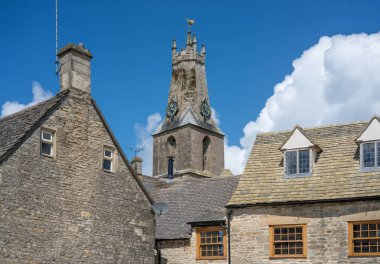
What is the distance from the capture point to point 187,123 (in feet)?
276

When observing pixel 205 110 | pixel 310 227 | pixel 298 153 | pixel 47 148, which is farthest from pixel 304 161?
pixel 205 110

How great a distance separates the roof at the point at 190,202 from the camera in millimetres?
33000

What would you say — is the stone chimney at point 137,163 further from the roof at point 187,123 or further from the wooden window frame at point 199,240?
the roof at point 187,123

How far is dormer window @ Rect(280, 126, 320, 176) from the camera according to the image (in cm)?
3030

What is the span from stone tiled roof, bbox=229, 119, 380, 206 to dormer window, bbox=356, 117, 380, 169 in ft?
1.18

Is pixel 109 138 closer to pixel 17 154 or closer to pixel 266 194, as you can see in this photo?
pixel 17 154

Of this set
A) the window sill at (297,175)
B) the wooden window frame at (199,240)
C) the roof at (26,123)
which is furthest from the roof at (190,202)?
the roof at (26,123)

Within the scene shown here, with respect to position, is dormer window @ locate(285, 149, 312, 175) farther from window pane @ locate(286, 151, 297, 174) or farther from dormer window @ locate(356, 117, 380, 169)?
dormer window @ locate(356, 117, 380, 169)

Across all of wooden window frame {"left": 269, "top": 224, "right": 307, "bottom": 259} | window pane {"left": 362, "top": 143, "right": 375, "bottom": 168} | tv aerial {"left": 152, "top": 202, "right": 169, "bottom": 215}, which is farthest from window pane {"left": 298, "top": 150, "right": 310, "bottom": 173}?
tv aerial {"left": 152, "top": 202, "right": 169, "bottom": 215}

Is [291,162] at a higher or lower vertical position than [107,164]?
higher

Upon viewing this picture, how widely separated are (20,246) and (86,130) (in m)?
5.80

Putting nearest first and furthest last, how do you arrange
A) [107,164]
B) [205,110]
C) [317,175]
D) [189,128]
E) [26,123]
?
[26,123]
[107,164]
[317,175]
[189,128]
[205,110]

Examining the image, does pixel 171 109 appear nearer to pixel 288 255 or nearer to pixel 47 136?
pixel 288 255

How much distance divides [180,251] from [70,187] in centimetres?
739
